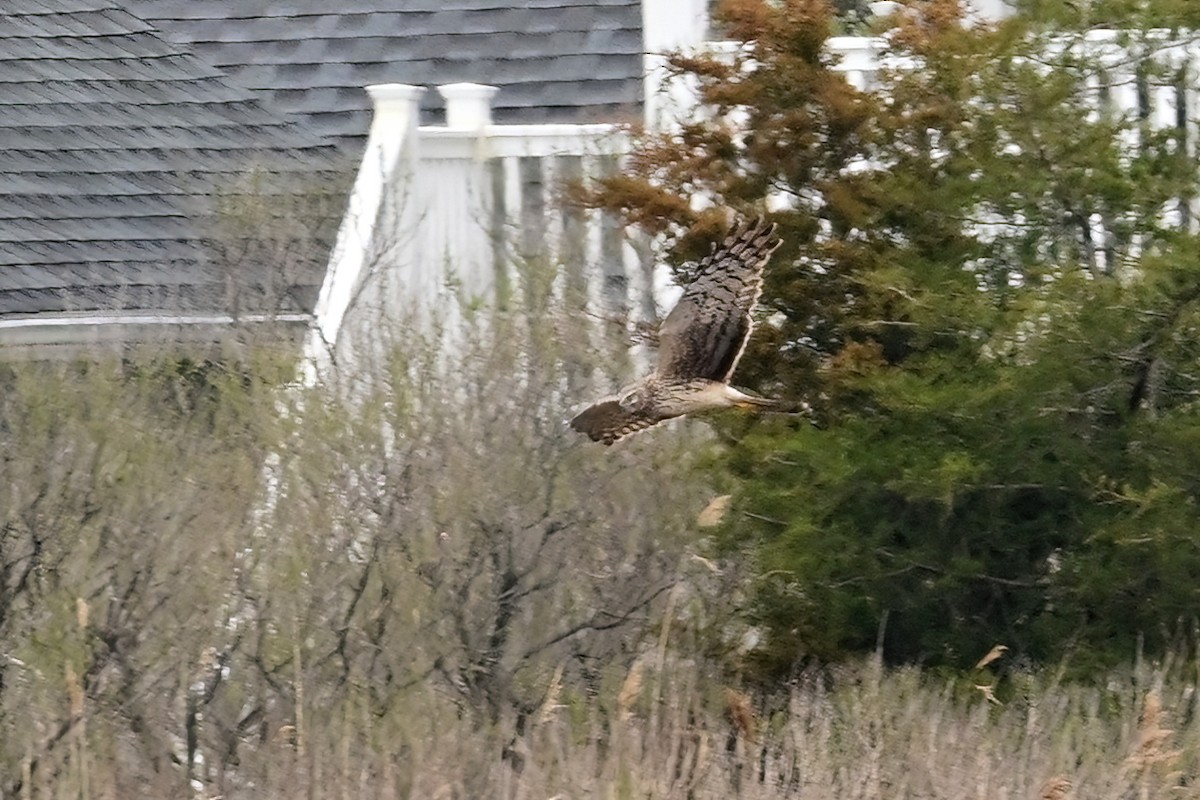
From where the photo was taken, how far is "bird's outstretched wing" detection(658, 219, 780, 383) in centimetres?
582

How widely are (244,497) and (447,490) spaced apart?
623mm

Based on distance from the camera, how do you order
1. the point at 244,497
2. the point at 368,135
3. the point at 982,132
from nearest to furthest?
the point at 244,497, the point at 982,132, the point at 368,135

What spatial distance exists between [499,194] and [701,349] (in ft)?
7.25

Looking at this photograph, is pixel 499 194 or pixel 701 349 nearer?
pixel 701 349

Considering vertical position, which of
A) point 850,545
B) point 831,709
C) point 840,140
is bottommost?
point 831,709

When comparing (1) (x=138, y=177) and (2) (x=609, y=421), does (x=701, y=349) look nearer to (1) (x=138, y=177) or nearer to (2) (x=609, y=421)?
(2) (x=609, y=421)

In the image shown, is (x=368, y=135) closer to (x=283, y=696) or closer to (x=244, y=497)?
(x=244, y=497)

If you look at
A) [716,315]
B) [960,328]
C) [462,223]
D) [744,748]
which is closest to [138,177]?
[462,223]

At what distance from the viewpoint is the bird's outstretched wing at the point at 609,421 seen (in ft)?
19.0

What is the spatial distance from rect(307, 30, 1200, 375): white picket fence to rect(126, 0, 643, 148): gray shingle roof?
2.54ft

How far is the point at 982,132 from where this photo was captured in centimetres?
641

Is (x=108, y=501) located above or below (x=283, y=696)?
above

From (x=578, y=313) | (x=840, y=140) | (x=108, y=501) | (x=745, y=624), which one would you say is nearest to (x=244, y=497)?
(x=108, y=501)

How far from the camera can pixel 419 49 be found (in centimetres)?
951
